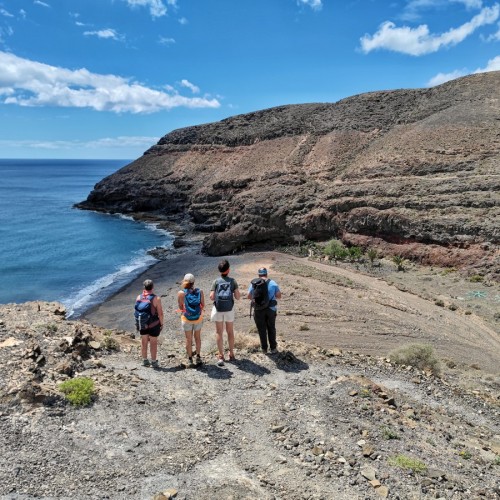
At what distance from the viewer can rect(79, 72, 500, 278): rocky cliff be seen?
31.9 meters

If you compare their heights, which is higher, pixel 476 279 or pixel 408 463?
pixel 408 463

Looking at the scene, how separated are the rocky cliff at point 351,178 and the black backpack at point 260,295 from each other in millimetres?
22313

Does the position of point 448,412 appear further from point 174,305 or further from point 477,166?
point 477,166

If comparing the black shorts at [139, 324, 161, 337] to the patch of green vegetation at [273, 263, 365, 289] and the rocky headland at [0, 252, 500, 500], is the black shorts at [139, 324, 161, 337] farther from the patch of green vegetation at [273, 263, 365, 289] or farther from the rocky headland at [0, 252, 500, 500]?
the patch of green vegetation at [273, 263, 365, 289]

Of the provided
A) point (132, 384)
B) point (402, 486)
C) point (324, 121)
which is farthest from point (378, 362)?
point (324, 121)

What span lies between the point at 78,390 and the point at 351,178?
126 feet

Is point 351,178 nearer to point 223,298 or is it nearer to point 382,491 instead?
point 223,298

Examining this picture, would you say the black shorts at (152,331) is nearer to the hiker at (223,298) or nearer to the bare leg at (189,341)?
the bare leg at (189,341)

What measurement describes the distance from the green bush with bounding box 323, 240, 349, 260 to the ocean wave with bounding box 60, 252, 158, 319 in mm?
15169

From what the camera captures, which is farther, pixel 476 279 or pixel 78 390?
pixel 476 279

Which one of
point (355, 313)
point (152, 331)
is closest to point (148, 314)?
point (152, 331)

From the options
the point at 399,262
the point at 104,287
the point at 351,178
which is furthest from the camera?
the point at 351,178

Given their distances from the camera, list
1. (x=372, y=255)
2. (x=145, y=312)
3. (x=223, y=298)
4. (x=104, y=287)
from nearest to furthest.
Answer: (x=145, y=312)
(x=223, y=298)
(x=372, y=255)
(x=104, y=287)

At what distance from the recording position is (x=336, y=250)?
3475cm
